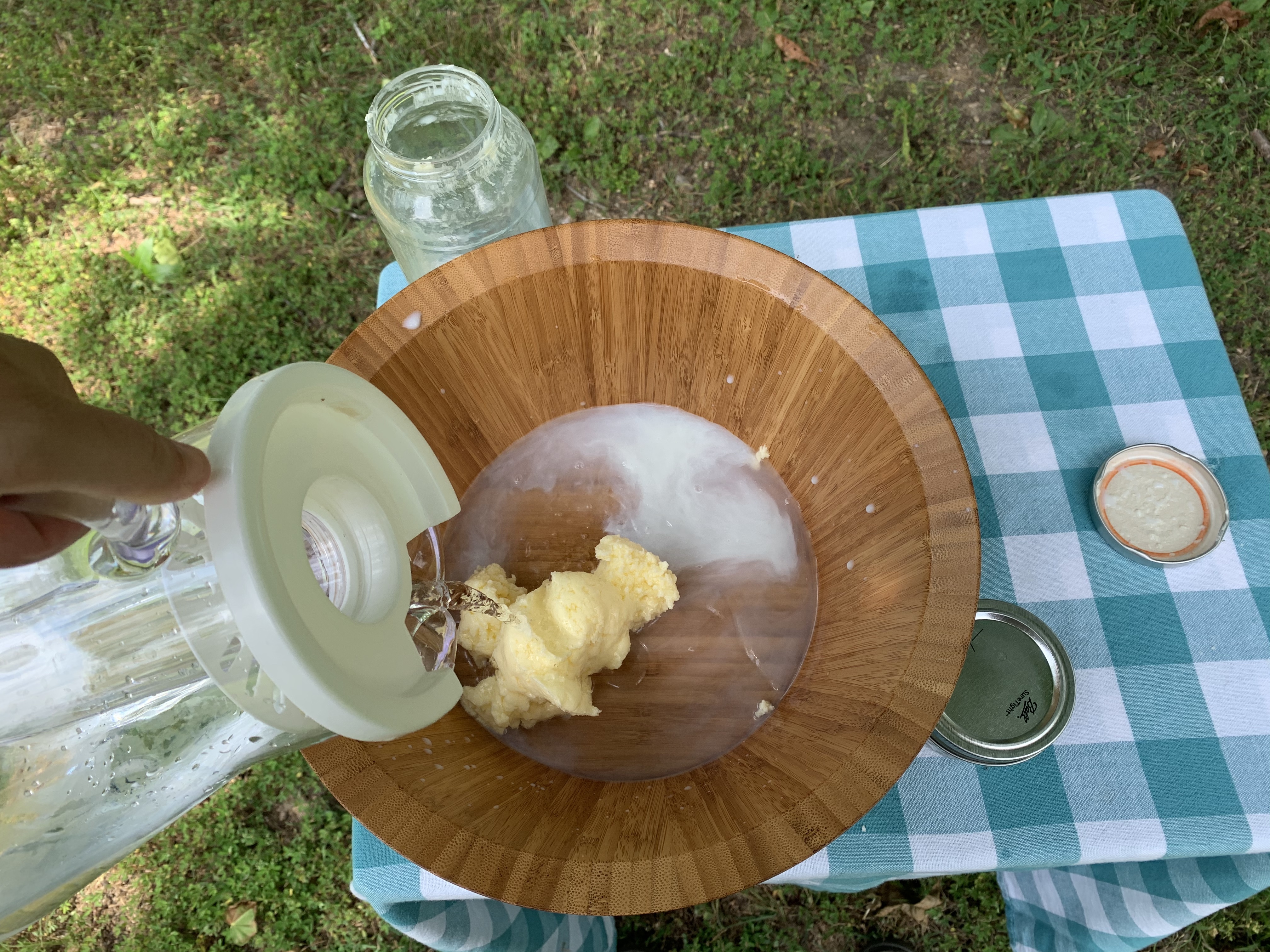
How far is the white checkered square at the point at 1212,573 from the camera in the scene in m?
0.92

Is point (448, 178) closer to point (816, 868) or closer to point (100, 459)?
point (100, 459)

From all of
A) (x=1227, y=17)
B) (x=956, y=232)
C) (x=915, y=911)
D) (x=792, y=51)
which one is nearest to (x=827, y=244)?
(x=956, y=232)

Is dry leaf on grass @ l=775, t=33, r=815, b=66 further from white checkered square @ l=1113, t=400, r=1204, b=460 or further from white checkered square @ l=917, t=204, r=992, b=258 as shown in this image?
white checkered square @ l=1113, t=400, r=1204, b=460

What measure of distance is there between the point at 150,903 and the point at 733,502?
147 centimetres

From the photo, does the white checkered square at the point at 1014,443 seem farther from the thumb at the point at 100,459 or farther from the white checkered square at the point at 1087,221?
the thumb at the point at 100,459

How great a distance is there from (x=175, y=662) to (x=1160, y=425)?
1.13 m

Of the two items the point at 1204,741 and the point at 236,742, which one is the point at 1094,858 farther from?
the point at 236,742

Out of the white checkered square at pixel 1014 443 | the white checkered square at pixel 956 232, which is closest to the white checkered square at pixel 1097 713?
the white checkered square at pixel 1014 443

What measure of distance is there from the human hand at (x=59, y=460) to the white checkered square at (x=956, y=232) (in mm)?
971

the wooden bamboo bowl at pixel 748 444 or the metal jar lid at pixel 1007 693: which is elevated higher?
the wooden bamboo bowl at pixel 748 444

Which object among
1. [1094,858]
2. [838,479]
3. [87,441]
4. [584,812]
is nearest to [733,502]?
[838,479]

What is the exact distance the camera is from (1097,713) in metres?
0.89

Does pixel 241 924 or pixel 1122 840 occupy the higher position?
pixel 1122 840

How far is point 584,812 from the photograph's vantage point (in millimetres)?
820
